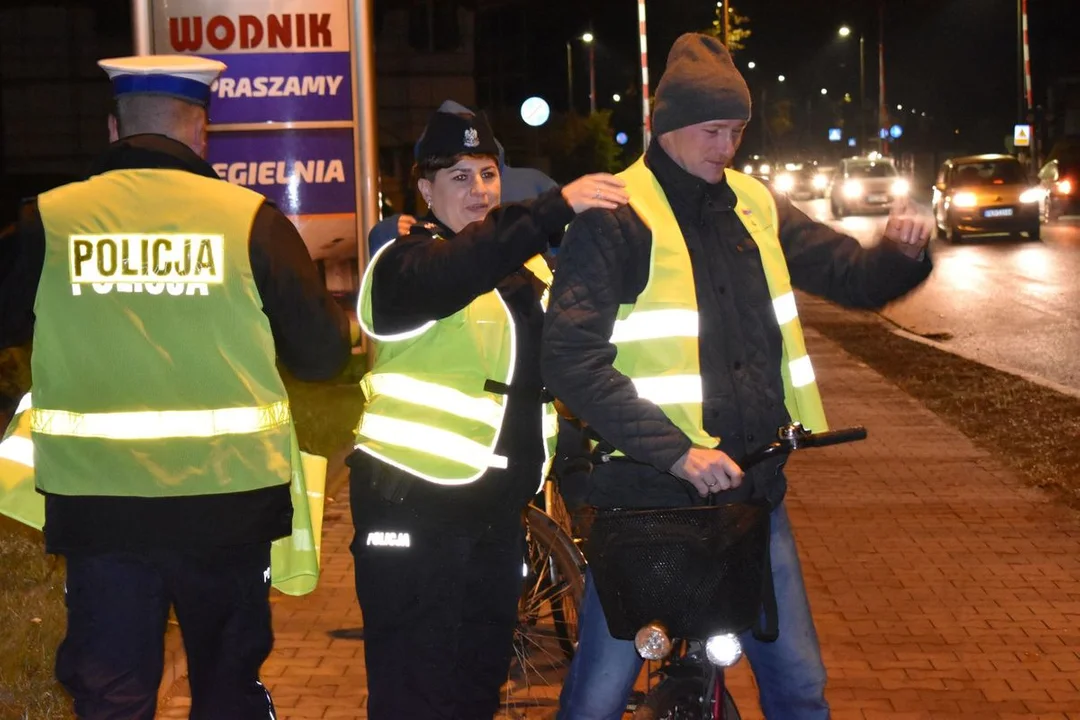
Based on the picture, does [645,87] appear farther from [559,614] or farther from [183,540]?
[183,540]

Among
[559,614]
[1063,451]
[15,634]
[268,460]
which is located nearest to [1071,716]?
[559,614]

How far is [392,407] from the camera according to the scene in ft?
13.1

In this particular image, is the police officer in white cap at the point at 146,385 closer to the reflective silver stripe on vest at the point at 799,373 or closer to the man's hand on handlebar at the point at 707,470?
the man's hand on handlebar at the point at 707,470

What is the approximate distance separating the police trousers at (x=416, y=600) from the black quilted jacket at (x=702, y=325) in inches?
15.9

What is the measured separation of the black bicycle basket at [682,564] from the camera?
139 inches

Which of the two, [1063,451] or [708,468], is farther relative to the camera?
[1063,451]

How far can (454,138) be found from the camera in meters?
4.12

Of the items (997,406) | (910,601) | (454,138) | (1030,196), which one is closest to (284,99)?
(997,406)

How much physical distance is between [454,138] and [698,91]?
0.71m

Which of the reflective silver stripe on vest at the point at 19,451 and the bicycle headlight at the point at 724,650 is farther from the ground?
the reflective silver stripe on vest at the point at 19,451

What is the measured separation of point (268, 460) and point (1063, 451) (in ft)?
25.1

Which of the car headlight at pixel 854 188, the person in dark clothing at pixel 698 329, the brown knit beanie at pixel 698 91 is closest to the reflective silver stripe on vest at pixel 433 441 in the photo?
the person in dark clothing at pixel 698 329

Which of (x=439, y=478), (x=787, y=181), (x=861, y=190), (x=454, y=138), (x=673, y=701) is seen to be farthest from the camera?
(x=787, y=181)

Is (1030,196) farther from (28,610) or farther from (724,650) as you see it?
(724,650)
